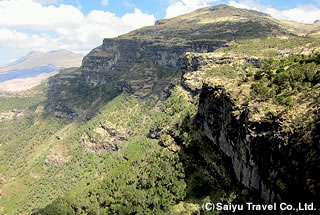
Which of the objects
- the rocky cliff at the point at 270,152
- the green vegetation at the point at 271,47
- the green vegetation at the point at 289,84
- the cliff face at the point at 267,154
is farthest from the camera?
the green vegetation at the point at 271,47

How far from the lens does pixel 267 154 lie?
160 feet

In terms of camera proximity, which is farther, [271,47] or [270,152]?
[271,47]

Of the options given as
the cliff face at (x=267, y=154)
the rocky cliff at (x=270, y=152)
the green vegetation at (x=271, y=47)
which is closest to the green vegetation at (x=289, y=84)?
the rocky cliff at (x=270, y=152)

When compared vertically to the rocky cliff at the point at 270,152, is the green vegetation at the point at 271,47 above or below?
above

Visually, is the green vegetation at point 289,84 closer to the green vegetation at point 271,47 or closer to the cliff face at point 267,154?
the cliff face at point 267,154

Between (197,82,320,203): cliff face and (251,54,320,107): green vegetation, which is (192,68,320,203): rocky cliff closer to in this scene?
(197,82,320,203): cliff face

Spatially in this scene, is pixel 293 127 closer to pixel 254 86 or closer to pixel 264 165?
pixel 264 165

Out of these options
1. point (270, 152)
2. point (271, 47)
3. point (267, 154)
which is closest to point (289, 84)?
point (270, 152)

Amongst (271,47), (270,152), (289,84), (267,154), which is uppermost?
(271,47)

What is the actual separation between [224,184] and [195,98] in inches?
3698

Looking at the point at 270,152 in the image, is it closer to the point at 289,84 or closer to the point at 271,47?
the point at 289,84

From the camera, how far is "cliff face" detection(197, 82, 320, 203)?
40125 millimetres

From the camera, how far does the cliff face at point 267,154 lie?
1580 inches

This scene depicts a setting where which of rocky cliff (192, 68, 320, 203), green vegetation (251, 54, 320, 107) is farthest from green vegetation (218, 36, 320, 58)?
rocky cliff (192, 68, 320, 203)
